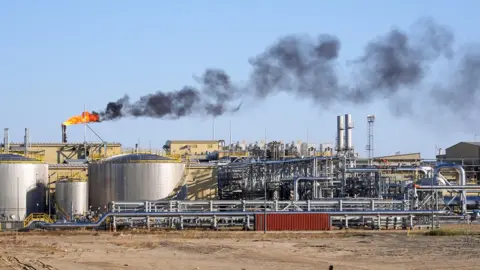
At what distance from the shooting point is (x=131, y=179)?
70188 mm

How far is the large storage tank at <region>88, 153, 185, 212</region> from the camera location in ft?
230

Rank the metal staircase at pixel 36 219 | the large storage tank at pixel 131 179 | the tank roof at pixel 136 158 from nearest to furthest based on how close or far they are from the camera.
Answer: the metal staircase at pixel 36 219 → the large storage tank at pixel 131 179 → the tank roof at pixel 136 158

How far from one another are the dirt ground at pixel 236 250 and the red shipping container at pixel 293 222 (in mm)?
2146

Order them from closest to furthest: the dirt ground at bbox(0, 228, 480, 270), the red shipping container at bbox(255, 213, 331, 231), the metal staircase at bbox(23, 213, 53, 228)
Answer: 1. the dirt ground at bbox(0, 228, 480, 270)
2. the red shipping container at bbox(255, 213, 331, 231)
3. the metal staircase at bbox(23, 213, 53, 228)

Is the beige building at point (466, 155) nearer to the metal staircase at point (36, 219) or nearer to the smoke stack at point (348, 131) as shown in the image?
the smoke stack at point (348, 131)

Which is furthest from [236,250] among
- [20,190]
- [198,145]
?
[198,145]

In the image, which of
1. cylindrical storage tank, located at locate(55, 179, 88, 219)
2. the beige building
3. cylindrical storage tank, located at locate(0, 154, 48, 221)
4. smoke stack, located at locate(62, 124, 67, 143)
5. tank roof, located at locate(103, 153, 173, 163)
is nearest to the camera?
cylindrical storage tank, located at locate(0, 154, 48, 221)

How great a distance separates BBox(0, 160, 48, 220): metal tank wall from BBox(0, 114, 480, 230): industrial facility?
0.25 ft

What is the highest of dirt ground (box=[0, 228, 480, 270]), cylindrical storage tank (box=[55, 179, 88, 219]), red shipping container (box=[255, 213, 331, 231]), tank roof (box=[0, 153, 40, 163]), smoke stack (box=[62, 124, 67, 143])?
smoke stack (box=[62, 124, 67, 143])

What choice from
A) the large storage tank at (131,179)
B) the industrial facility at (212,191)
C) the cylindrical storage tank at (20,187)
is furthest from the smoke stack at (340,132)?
the cylindrical storage tank at (20,187)

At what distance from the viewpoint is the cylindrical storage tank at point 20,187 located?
67312 mm

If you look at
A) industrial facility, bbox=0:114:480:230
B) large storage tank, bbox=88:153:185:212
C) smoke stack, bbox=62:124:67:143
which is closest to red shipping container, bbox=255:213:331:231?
industrial facility, bbox=0:114:480:230

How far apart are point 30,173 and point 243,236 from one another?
2101 cm

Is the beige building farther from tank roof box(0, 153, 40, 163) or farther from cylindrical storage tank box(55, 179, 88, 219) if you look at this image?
tank roof box(0, 153, 40, 163)
